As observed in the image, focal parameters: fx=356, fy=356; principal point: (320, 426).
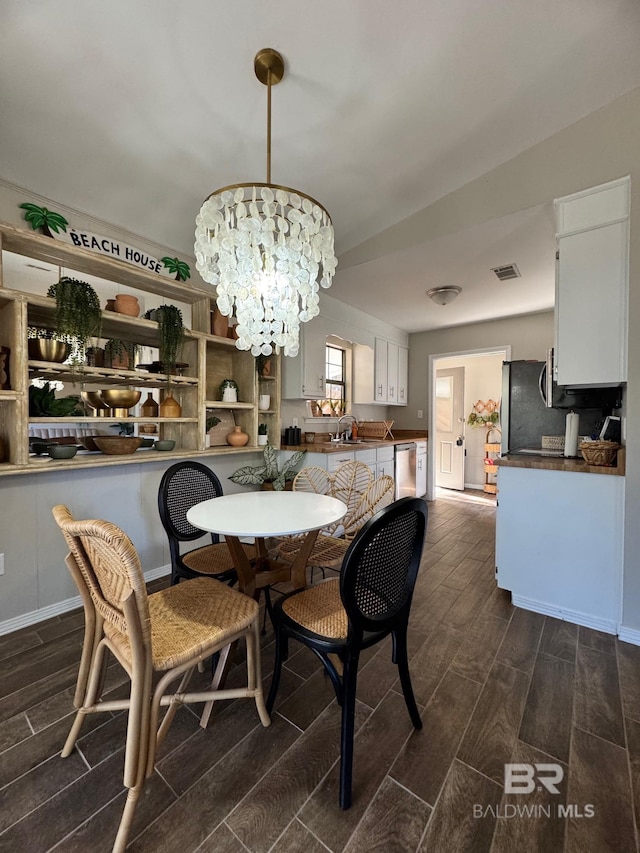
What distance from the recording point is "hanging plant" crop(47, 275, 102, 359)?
2045 millimetres

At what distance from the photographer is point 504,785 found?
3.88ft

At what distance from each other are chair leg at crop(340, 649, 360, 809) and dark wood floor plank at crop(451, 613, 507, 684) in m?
0.84

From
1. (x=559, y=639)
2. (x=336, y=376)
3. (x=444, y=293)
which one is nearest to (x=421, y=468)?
(x=336, y=376)

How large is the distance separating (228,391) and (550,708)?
2.88 m

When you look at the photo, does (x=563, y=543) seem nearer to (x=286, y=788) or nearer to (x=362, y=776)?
(x=362, y=776)

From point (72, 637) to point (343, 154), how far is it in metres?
3.42

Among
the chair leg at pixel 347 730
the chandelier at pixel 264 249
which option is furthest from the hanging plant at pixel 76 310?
the chair leg at pixel 347 730

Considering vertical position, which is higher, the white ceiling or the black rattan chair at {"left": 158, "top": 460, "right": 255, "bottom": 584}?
the white ceiling

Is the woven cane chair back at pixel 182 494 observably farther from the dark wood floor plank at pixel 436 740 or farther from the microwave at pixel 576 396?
the microwave at pixel 576 396

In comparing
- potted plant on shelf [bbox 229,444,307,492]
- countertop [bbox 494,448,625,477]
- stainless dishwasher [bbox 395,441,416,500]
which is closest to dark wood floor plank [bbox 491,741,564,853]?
countertop [bbox 494,448,625,477]

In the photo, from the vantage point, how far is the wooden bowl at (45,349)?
81.4 inches

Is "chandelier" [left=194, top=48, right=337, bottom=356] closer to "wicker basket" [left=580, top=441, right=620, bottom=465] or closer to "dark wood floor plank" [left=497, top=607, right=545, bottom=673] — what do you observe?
"wicker basket" [left=580, top=441, right=620, bottom=465]

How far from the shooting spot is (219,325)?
3.00 metres

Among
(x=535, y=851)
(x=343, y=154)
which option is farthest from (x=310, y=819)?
(x=343, y=154)
